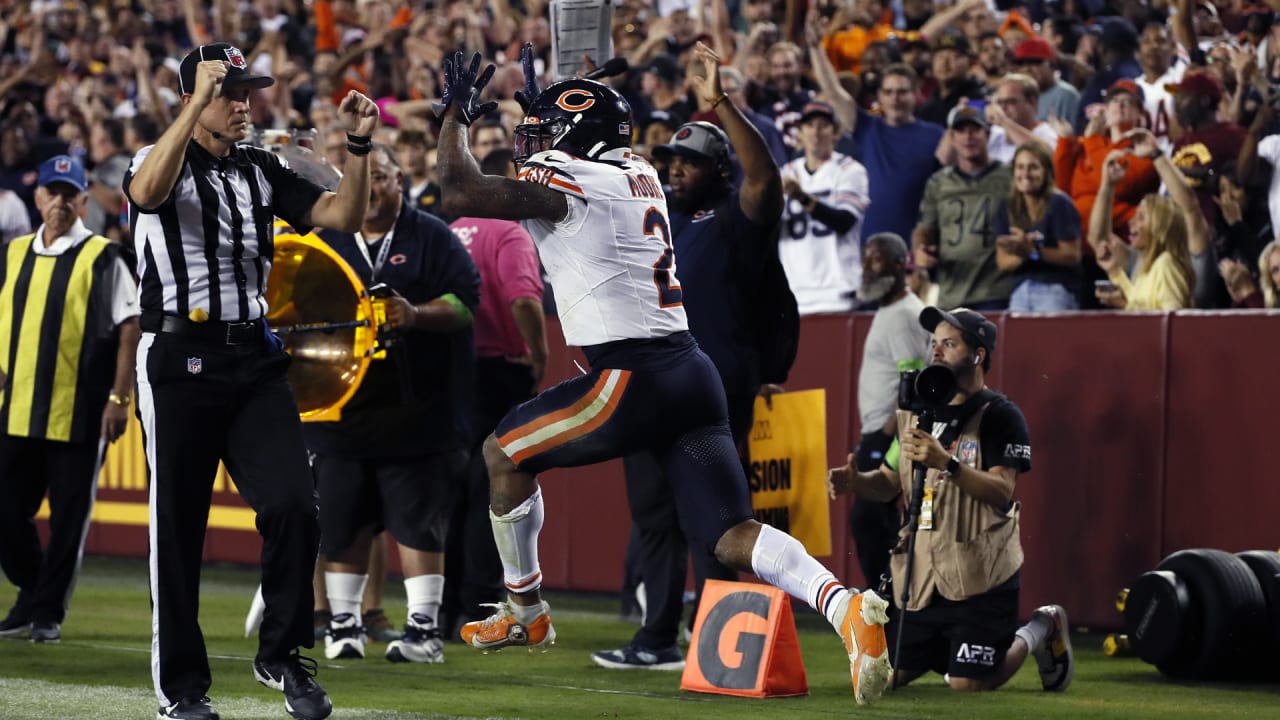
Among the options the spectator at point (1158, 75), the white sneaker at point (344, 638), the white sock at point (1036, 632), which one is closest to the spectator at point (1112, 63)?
the spectator at point (1158, 75)

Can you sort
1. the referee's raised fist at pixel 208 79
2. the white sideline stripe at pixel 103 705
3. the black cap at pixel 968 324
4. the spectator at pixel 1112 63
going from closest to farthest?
1. the referee's raised fist at pixel 208 79
2. the white sideline stripe at pixel 103 705
3. the black cap at pixel 968 324
4. the spectator at pixel 1112 63

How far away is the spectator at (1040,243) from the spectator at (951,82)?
2.16 metres

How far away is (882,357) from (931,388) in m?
2.42

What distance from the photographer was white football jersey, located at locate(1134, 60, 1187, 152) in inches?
440

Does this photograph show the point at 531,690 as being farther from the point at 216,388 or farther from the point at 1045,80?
the point at 1045,80

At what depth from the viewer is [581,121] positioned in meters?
6.14

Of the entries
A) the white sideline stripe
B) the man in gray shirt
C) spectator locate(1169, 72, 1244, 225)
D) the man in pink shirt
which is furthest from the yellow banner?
the white sideline stripe

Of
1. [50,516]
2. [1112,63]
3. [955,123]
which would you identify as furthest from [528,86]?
[1112,63]

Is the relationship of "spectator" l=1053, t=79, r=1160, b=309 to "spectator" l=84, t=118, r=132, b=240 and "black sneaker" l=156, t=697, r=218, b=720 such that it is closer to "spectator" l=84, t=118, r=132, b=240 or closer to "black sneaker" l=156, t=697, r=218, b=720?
"black sneaker" l=156, t=697, r=218, b=720

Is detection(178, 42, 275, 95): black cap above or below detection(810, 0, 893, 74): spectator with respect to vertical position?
below

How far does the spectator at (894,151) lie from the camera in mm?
11336

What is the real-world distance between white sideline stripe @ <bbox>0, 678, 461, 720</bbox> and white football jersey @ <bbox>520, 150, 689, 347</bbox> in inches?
61.7

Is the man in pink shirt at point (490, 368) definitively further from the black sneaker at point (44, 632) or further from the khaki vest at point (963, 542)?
the khaki vest at point (963, 542)

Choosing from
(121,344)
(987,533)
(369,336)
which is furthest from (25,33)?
(987,533)
